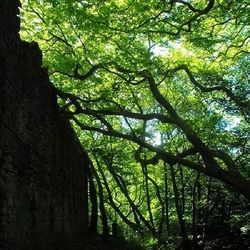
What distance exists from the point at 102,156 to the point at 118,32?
11.3 metres

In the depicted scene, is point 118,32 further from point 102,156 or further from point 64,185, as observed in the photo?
point 102,156

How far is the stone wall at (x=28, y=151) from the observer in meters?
7.84

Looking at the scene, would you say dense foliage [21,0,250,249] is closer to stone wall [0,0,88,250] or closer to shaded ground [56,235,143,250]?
shaded ground [56,235,143,250]

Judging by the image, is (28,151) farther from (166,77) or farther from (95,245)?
(166,77)

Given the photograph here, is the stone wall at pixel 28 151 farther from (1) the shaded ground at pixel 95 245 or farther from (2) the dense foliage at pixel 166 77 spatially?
(2) the dense foliage at pixel 166 77

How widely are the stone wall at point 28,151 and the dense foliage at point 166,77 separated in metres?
2.86


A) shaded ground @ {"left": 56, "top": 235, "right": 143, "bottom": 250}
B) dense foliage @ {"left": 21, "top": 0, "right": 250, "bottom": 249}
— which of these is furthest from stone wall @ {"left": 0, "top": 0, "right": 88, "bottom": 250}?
dense foliage @ {"left": 21, "top": 0, "right": 250, "bottom": 249}

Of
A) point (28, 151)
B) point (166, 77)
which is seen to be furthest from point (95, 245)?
point (166, 77)

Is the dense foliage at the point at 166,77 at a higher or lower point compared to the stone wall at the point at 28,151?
higher

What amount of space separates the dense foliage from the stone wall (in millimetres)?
2857

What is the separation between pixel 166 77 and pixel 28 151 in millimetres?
10709

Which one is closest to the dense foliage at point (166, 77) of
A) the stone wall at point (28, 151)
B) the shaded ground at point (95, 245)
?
the shaded ground at point (95, 245)

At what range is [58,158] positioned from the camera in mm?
14039

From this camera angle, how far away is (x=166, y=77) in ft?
62.5
